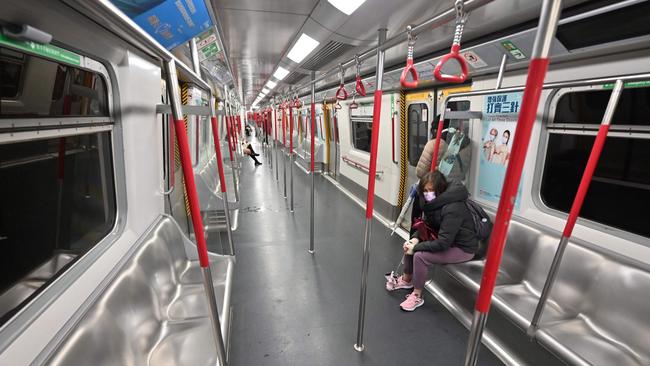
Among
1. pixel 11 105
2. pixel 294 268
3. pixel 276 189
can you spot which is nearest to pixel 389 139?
pixel 294 268

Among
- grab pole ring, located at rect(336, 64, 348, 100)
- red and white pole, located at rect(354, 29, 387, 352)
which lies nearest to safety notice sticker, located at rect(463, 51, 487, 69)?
red and white pole, located at rect(354, 29, 387, 352)

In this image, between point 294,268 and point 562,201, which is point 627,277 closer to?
point 562,201

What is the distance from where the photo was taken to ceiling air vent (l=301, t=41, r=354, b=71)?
10.5ft

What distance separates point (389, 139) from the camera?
18.0 ft

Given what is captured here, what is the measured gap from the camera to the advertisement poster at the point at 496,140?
3.16m

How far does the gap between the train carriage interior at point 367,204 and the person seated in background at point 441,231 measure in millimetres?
20

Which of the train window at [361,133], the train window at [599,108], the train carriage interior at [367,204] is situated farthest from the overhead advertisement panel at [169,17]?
the train window at [361,133]

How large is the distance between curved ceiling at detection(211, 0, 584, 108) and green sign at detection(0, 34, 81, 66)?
1.32 meters

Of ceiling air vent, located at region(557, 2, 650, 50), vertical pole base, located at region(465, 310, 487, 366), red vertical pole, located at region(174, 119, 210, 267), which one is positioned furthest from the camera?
ceiling air vent, located at region(557, 2, 650, 50)

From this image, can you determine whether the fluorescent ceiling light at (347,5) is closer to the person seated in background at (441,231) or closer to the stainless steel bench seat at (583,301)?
the person seated in background at (441,231)

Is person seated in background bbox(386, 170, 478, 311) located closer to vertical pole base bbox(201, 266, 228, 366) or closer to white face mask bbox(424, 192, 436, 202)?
white face mask bbox(424, 192, 436, 202)

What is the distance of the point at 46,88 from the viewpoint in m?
1.69

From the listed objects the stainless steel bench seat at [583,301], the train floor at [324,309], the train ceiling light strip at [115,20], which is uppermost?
the train ceiling light strip at [115,20]

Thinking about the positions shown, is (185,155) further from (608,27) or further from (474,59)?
(474,59)
